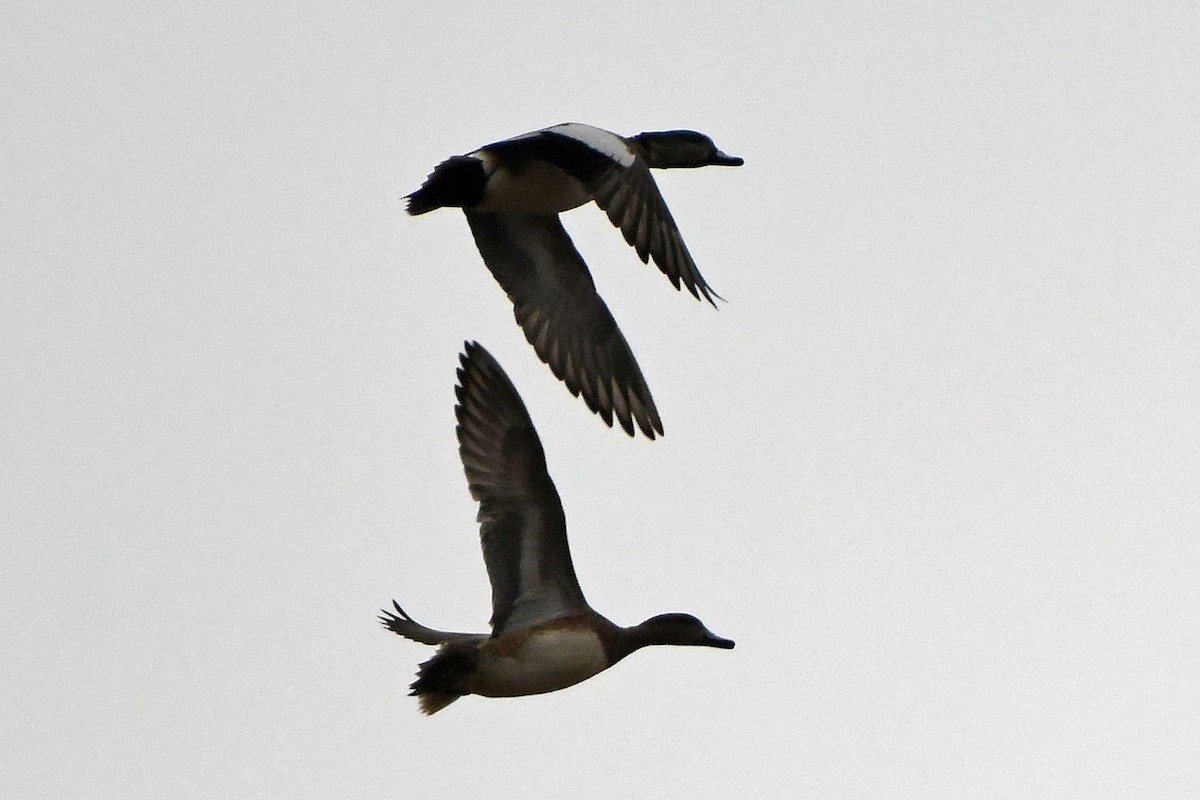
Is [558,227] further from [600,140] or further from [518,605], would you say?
[518,605]

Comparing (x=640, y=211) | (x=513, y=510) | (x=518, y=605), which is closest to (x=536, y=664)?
(x=518, y=605)

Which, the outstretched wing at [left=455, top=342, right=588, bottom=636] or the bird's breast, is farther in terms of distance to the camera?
the bird's breast

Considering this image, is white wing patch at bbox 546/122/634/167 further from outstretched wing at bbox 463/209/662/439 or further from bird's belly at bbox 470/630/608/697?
bird's belly at bbox 470/630/608/697

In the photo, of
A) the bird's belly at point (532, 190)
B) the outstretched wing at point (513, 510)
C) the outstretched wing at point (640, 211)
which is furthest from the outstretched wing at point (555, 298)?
the outstretched wing at point (640, 211)

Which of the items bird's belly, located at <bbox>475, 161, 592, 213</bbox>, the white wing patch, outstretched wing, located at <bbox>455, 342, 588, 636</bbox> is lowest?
outstretched wing, located at <bbox>455, 342, 588, 636</bbox>

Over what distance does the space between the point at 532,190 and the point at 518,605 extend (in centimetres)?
207

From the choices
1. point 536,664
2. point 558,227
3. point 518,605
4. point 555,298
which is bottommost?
point 536,664

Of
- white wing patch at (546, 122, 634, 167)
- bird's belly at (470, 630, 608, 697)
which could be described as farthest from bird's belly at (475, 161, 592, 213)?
bird's belly at (470, 630, 608, 697)

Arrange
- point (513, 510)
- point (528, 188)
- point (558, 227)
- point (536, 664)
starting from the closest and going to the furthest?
point (536, 664) < point (513, 510) < point (528, 188) < point (558, 227)

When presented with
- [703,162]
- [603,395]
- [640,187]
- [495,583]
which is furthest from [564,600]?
[703,162]

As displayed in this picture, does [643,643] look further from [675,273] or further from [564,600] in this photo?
[675,273]

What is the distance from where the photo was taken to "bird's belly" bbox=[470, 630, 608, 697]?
10.1 m

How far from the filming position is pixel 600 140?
10289 millimetres

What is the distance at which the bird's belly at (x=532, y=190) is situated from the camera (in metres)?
11.0
